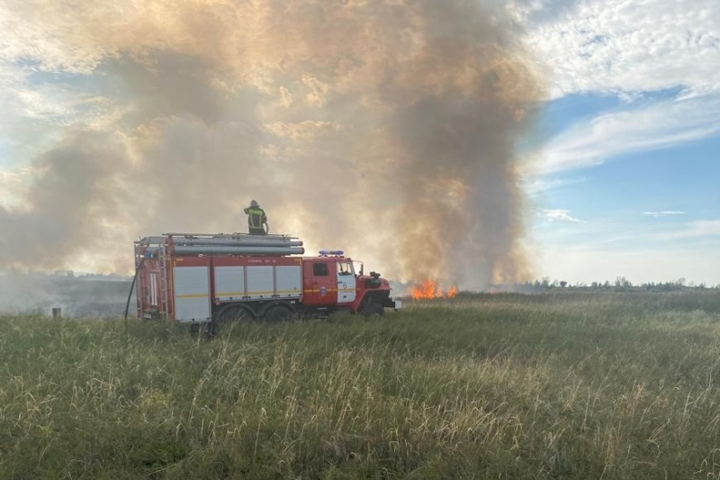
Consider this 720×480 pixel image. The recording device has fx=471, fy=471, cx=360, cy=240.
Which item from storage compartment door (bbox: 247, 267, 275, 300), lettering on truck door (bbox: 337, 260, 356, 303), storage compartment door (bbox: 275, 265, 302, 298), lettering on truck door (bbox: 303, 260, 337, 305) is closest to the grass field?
storage compartment door (bbox: 247, 267, 275, 300)

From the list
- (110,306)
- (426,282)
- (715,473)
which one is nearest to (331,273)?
(715,473)

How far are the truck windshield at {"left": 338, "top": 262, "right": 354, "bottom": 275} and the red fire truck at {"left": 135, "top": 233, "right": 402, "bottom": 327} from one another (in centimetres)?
4

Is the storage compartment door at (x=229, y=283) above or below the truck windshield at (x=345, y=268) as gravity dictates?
below

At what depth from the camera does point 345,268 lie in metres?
17.4

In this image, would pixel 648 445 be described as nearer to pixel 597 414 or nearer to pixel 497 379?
pixel 597 414

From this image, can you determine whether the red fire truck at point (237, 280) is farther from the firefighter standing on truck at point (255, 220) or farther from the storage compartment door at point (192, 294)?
the firefighter standing on truck at point (255, 220)

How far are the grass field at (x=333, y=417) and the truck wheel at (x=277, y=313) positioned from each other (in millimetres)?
5785

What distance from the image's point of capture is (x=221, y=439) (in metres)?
4.76

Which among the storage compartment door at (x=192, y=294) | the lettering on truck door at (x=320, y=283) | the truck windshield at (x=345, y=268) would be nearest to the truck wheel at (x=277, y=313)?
the lettering on truck door at (x=320, y=283)

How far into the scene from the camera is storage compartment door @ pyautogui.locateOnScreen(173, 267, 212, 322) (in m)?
13.4

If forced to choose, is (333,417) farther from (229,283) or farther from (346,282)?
(346,282)

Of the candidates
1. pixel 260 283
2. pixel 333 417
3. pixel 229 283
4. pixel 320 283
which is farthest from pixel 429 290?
pixel 333 417

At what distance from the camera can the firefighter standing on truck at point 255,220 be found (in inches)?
646

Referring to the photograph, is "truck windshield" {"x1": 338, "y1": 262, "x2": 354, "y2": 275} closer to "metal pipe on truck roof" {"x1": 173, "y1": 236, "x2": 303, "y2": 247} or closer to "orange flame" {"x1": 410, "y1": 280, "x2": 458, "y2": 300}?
"metal pipe on truck roof" {"x1": 173, "y1": 236, "x2": 303, "y2": 247}
